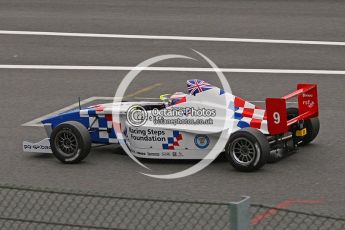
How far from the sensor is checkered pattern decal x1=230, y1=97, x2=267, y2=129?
42.3ft

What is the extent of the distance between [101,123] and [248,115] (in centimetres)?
206

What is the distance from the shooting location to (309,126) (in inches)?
543

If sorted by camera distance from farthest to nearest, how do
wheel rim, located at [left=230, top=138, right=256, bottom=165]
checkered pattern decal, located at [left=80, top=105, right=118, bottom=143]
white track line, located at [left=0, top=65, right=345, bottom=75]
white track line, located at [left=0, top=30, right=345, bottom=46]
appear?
white track line, located at [left=0, top=30, right=345, bottom=46] → white track line, located at [left=0, top=65, right=345, bottom=75] → checkered pattern decal, located at [left=80, top=105, right=118, bottom=143] → wheel rim, located at [left=230, top=138, right=256, bottom=165]

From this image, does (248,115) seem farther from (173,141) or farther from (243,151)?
(173,141)

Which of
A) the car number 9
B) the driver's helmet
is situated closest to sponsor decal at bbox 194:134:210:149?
the driver's helmet

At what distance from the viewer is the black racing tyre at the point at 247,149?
1234 centimetres

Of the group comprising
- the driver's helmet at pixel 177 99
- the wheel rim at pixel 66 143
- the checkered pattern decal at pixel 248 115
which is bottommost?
the wheel rim at pixel 66 143

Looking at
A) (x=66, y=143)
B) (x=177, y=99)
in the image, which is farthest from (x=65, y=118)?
(x=177, y=99)

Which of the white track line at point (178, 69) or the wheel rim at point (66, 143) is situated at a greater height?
the white track line at point (178, 69)

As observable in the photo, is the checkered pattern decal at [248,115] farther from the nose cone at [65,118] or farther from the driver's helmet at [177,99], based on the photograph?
the nose cone at [65,118]

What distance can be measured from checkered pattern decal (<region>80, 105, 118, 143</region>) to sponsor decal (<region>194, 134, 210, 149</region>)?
1201 mm

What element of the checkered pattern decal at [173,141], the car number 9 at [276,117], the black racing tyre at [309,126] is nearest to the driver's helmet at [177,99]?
the checkered pattern decal at [173,141]

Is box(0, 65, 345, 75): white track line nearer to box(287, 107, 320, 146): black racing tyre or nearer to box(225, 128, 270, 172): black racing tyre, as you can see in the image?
box(287, 107, 320, 146): black racing tyre

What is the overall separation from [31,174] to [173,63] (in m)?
7.10
